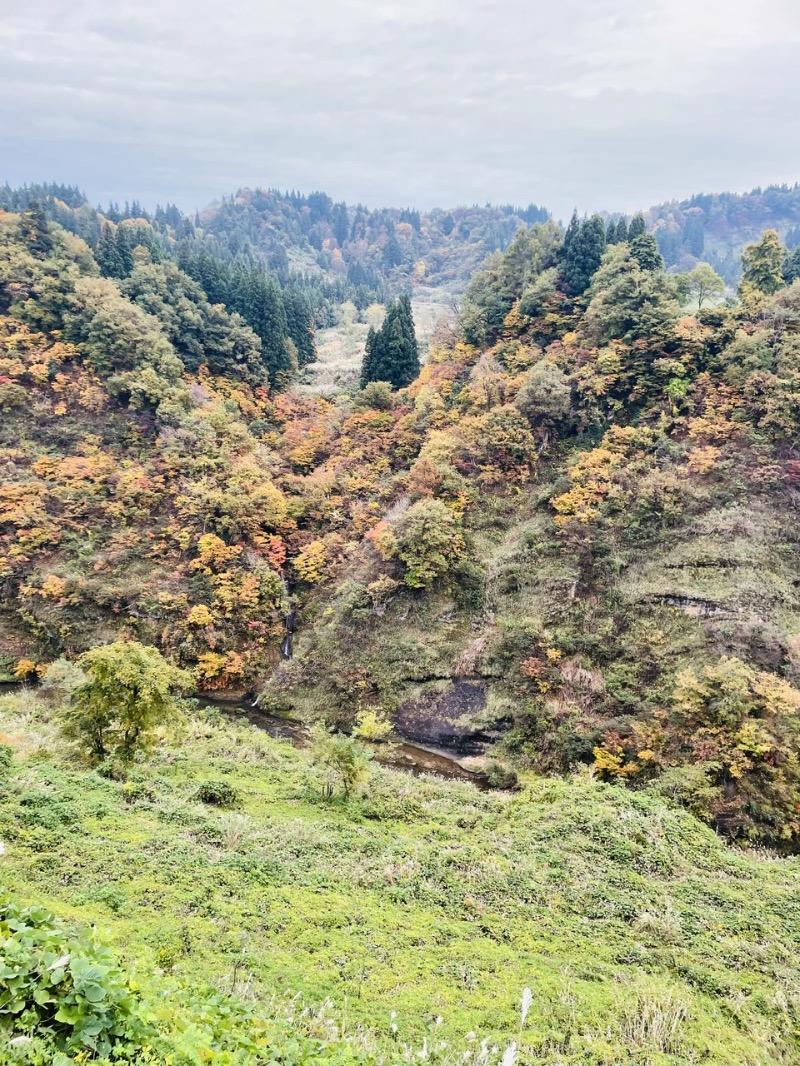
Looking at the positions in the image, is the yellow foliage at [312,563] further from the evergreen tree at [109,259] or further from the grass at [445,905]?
the evergreen tree at [109,259]

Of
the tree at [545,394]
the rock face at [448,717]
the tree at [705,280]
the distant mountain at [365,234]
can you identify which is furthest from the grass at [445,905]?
the distant mountain at [365,234]

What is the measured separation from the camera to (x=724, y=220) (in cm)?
13612

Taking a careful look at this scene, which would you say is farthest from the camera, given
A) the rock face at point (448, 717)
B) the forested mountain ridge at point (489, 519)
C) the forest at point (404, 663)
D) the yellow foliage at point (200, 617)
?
the yellow foliage at point (200, 617)

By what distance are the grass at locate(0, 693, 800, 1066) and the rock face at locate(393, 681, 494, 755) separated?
612 cm

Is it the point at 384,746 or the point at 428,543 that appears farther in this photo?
the point at 428,543

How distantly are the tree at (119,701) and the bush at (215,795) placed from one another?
206cm

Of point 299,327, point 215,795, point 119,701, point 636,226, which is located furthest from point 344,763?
point 299,327

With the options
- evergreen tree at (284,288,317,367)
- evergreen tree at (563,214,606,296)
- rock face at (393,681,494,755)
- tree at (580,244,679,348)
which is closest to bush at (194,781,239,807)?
rock face at (393,681,494,755)

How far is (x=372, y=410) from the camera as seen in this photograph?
37719 mm

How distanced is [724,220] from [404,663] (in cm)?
15818

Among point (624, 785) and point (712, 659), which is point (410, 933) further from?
point (712, 659)

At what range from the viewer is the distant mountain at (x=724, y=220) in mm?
124000

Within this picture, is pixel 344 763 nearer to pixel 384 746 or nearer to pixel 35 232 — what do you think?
pixel 384 746

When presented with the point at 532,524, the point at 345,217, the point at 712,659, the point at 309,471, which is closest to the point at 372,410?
the point at 309,471
